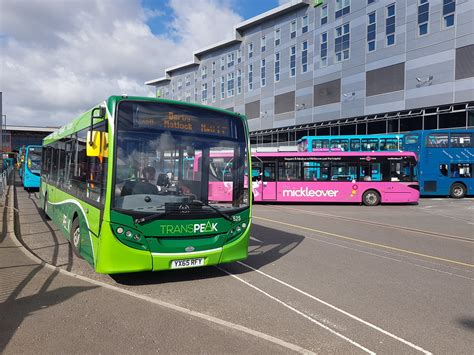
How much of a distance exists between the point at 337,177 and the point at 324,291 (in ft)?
48.9

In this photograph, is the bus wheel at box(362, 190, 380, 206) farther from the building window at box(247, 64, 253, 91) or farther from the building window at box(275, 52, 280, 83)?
the building window at box(247, 64, 253, 91)

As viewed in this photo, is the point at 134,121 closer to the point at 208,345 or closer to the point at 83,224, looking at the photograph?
the point at 83,224

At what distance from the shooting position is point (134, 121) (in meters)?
5.57

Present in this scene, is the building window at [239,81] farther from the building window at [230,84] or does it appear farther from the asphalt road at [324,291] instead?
the asphalt road at [324,291]

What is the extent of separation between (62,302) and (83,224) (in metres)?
1.66

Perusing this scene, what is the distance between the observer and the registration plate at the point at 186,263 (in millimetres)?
5709

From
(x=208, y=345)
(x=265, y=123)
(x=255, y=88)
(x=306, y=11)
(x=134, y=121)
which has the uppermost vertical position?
(x=306, y=11)

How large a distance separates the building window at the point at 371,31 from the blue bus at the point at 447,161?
625 inches

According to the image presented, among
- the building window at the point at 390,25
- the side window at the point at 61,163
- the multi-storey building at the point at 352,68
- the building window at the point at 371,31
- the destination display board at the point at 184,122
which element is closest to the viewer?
the destination display board at the point at 184,122

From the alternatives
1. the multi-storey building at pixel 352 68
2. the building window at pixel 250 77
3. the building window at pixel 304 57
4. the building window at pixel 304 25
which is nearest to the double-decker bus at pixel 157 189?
the multi-storey building at pixel 352 68

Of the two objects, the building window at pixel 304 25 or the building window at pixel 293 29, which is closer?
the building window at pixel 304 25

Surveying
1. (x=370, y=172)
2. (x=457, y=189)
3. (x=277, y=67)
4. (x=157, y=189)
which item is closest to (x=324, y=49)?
(x=277, y=67)

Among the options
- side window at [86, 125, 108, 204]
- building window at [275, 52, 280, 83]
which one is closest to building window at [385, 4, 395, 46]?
building window at [275, 52, 280, 83]

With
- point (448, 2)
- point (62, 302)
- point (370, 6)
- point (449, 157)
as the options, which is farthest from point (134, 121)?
point (370, 6)
